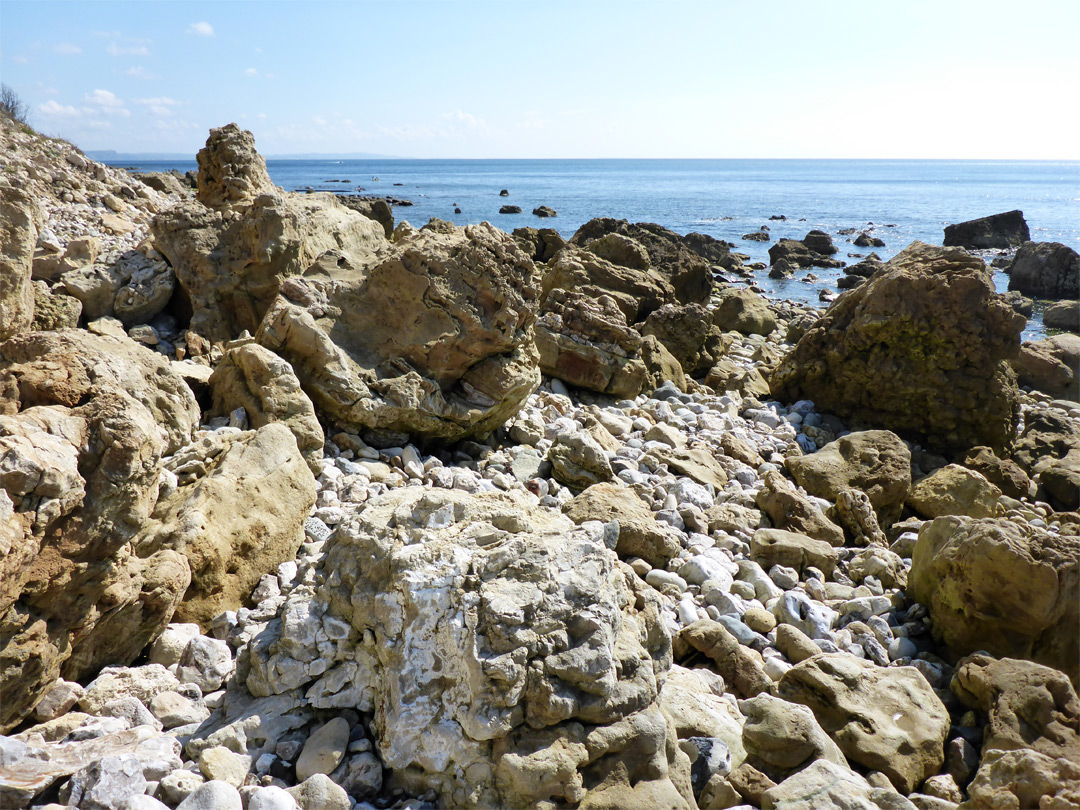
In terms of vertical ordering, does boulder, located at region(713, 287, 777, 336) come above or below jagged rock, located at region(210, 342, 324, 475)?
below

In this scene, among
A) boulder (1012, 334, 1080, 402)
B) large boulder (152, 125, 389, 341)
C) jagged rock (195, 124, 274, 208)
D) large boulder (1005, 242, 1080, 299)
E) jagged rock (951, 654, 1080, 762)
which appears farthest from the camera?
large boulder (1005, 242, 1080, 299)

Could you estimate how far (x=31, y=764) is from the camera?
2445mm

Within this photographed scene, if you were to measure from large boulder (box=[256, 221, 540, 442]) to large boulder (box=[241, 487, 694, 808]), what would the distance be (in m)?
3.08

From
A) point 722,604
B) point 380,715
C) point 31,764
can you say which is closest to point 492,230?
point 722,604

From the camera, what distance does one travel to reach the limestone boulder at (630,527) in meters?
5.17

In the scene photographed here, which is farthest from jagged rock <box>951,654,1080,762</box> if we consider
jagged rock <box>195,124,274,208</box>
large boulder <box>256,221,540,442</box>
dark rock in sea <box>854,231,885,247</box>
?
dark rock in sea <box>854,231,885,247</box>

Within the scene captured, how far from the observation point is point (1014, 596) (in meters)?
4.41

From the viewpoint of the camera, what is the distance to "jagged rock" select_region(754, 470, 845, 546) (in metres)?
6.17

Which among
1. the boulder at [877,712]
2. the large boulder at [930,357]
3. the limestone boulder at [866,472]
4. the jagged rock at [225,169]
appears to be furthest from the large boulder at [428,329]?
the large boulder at [930,357]

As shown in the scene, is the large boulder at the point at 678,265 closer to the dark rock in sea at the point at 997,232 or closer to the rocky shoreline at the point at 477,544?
the rocky shoreline at the point at 477,544

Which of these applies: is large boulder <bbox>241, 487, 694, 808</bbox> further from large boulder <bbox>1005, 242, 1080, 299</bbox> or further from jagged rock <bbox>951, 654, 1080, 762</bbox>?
large boulder <bbox>1005, 242, 1080, 299</bbox>

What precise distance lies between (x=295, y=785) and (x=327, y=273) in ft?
17.4

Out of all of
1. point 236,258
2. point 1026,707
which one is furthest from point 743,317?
point 1026,707

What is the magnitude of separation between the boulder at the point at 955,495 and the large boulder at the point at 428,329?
13.6ft
